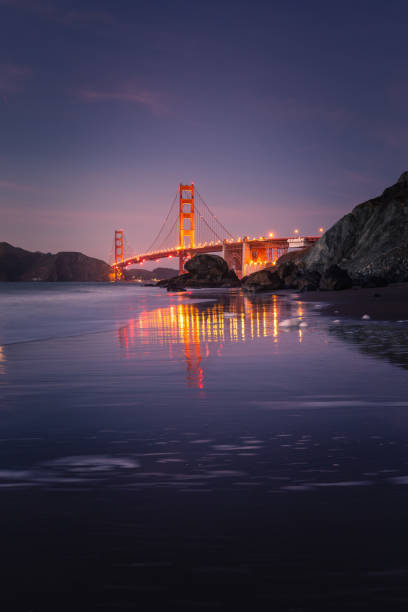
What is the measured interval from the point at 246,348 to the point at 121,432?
18.0 ft

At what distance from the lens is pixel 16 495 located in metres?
2.82

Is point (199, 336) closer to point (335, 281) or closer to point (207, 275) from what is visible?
point (335, 281)

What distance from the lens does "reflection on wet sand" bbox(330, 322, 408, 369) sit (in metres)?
7.98

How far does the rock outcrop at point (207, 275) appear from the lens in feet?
254

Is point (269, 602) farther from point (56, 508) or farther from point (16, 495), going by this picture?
point (16, 495)

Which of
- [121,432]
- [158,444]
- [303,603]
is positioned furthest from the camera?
[121,432]

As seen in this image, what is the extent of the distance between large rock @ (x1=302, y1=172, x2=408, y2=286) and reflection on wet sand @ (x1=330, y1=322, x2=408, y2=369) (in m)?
21.7

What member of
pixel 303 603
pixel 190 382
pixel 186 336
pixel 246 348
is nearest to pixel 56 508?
pixel 303 603

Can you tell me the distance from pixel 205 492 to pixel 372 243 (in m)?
39.2

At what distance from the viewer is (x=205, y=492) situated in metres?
2.85

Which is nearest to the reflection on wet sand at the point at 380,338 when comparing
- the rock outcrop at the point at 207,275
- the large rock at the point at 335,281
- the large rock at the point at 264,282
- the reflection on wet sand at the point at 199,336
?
the reflection on wet sand at the point at 199,336

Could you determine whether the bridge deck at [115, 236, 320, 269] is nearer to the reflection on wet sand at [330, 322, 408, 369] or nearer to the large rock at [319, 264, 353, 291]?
the large rock at [319, 264, 353, 291]

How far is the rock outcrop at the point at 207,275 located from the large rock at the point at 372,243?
26457 mm

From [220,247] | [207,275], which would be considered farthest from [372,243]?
[220,247]
